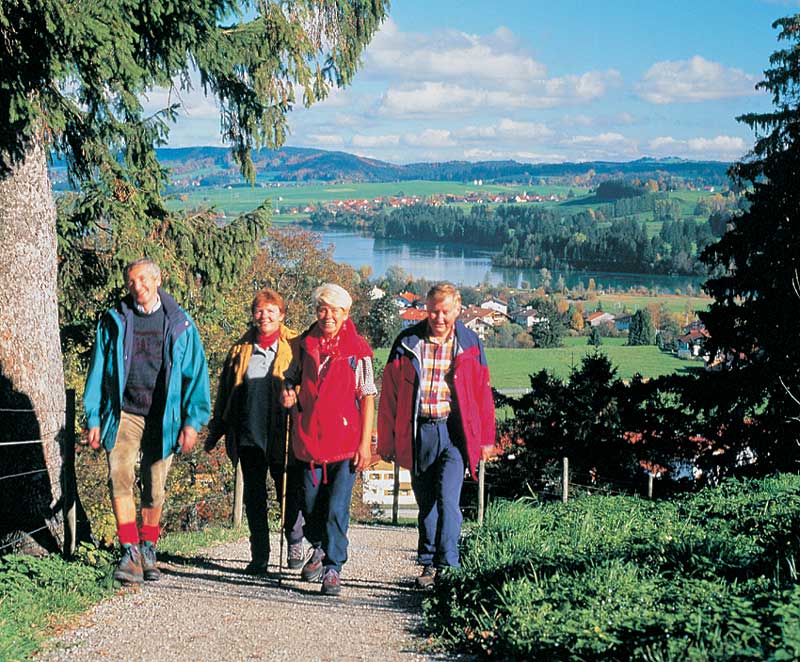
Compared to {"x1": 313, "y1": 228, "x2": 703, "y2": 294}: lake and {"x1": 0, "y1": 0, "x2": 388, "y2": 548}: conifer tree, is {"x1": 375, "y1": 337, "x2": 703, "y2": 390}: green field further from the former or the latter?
{"x1": 313, "y1": 228, "x2": 703, "y2": 294}: lake

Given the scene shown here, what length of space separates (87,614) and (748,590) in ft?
11.0

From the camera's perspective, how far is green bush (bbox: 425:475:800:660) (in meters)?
3.61

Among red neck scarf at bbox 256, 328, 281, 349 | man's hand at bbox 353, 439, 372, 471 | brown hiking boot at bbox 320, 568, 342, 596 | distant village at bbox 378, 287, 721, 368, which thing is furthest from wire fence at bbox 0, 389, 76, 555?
distant village at bbox 378, 287, 721, 368

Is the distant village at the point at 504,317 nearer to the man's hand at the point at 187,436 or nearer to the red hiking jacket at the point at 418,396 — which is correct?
the red hiking jacket at the point at 418,396

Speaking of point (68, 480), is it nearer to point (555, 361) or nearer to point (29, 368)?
point (29, 368)

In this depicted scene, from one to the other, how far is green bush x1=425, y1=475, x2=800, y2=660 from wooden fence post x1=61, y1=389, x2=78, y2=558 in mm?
2483

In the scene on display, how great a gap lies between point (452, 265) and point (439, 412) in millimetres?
152306

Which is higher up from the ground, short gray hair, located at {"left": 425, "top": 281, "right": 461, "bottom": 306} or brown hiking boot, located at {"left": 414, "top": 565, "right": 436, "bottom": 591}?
short gray hair, located at {"left": 425, "top": 281, "right": 461, "bottom": 306}

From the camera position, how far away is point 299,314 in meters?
36.1

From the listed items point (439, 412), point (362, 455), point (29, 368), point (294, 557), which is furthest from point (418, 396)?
point (29, 368)

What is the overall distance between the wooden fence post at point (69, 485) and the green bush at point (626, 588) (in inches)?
97.8

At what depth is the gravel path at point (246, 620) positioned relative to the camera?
455 centimetres

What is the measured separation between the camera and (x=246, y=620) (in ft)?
16.6

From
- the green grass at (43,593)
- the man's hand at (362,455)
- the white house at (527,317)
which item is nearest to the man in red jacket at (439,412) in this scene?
the man's hand at (362,455)
